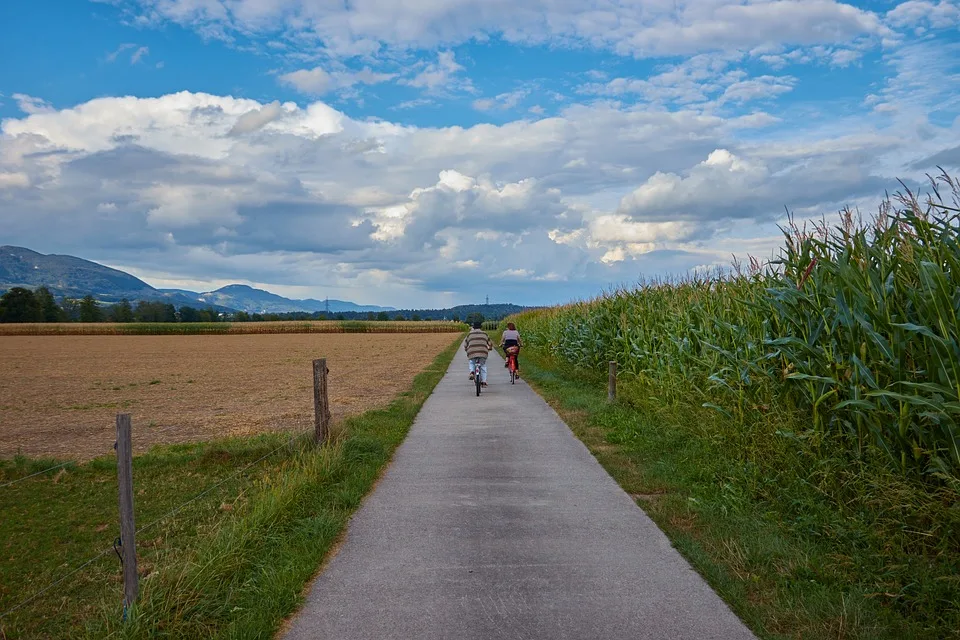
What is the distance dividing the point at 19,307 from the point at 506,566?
426 feet

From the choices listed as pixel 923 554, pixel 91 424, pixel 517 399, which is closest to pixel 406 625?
pixel 923 554

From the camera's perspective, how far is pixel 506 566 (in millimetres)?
5488

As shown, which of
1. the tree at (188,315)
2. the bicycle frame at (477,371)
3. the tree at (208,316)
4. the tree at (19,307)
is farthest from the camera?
the tree at (188,315)

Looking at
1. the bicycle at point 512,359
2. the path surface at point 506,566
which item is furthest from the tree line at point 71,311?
the path surface at point 506,566

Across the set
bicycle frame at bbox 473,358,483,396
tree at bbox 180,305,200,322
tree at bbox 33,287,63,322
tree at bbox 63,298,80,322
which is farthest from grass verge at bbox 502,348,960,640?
tree at bbox 180,305,200,322

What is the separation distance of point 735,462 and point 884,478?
269 centimetres

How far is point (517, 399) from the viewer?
17.0 meters

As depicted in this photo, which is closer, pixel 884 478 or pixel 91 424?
pixel 884 478

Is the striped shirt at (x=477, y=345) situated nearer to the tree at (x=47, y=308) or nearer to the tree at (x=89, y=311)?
the tree at (x=47, y=308)

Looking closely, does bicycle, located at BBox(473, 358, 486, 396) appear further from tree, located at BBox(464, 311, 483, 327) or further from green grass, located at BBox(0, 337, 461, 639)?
green grass, located at BBox(0, 337, 461, 639)

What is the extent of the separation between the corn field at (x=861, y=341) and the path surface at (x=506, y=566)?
1863mm

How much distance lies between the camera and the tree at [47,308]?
11689 cm

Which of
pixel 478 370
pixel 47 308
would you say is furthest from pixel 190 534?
pixel 47 308

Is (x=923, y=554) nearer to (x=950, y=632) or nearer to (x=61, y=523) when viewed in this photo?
(x=950, y=632)
